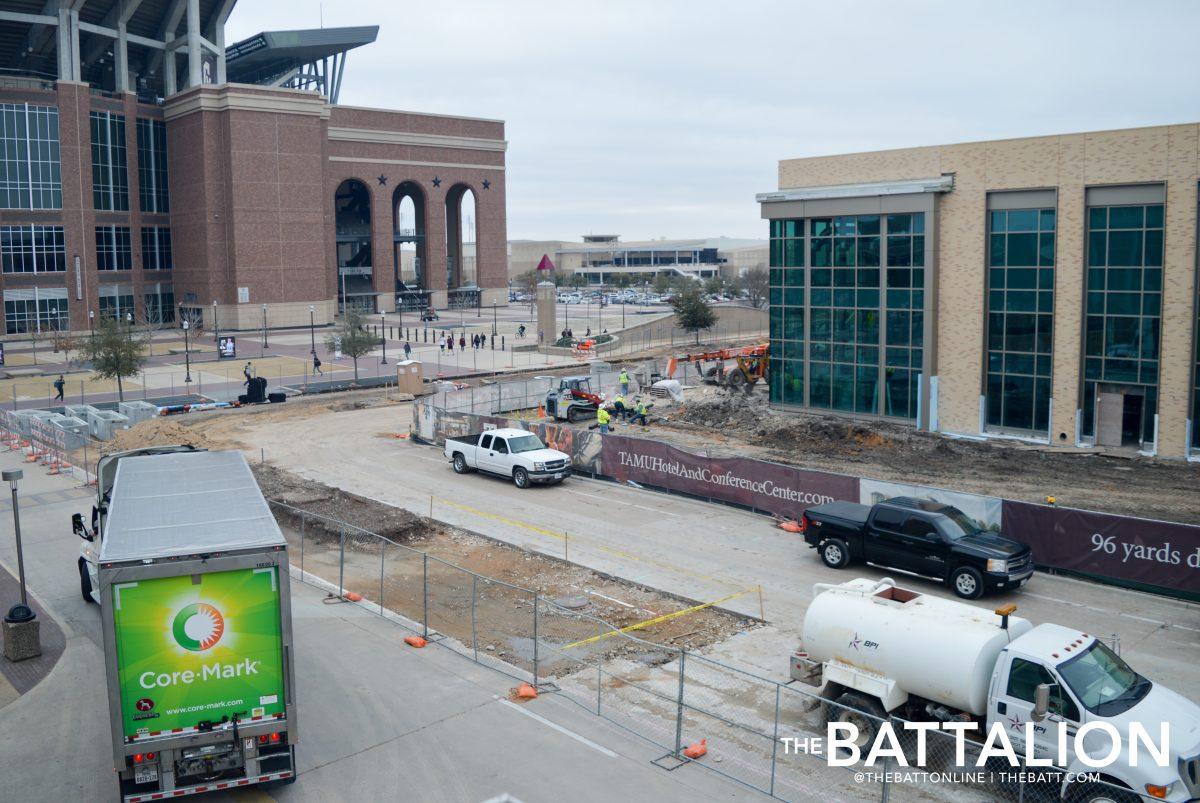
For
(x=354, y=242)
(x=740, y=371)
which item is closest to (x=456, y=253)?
(x=354, y=242)

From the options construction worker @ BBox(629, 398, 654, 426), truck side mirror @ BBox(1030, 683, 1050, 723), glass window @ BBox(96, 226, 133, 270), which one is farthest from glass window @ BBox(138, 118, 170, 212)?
truck side mirror @ BBox(1030, 683, 1050, 723)

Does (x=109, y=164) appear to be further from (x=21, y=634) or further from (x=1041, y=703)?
(x=1041, y=703)

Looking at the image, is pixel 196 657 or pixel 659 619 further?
pixel 659 619

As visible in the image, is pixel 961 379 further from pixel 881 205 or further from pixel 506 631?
pixel 506 631

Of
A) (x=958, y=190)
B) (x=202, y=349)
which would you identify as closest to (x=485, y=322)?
(x=202, y=349)

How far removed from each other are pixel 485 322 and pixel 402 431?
6957 cm

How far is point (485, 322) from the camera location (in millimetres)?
111562

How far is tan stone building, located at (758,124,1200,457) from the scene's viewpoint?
3591 cm

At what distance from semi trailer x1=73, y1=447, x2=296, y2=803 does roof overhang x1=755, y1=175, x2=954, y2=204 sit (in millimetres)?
35229

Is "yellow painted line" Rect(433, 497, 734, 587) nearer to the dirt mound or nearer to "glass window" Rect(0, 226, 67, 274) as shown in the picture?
the dirt mound

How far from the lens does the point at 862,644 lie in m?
13.3

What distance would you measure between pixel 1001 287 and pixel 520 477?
21516 mm

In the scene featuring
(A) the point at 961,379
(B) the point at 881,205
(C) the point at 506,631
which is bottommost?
(C) the point at 506,631

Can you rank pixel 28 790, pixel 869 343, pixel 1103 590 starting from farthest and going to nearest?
pixel 869 343 < pixel 1103 590 < pixel 28 790
